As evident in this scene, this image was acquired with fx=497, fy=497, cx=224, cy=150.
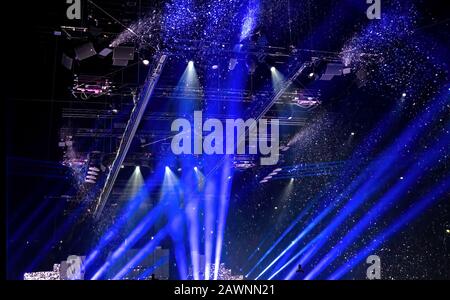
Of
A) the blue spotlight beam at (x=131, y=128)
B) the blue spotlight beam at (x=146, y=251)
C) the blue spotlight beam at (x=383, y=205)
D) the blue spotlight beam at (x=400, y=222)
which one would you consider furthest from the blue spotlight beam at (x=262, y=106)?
the blue spotlight beam at (x=146, y=251)

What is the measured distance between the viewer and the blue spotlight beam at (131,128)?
13.5ft

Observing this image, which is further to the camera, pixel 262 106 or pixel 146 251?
Answer: pixel 146 251

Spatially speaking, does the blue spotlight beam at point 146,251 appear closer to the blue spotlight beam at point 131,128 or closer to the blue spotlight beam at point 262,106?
the blue spotlight beam at point 131,128

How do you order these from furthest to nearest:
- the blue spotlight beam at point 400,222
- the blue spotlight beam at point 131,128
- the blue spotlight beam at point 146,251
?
the blue spotlight beam at point 146,251, the blue spotlight beam at point 400,222, the blue spotlight beam at point 131,128

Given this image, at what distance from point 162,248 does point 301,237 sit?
1886 mm

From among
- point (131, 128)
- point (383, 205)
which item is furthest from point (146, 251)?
point (383, 205)

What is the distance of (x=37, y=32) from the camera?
333 cm

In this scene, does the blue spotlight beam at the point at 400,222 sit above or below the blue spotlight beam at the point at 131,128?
below

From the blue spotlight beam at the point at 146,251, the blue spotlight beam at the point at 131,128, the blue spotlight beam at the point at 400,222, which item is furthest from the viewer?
the blue spotlight beam at the point at 146,251

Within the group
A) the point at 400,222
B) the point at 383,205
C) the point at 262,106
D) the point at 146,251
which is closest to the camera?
the point at 262,106

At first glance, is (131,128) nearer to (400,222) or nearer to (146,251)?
(146,251)

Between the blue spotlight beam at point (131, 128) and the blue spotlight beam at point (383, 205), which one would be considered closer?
the blue spotlight beam at point (131, 128)

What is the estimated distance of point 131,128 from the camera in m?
4.86

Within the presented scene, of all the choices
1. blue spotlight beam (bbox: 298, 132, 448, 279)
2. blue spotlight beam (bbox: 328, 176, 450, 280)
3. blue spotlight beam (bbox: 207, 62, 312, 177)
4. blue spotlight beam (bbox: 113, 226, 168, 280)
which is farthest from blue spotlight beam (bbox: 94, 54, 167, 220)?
blue spotlight beam (bbox: 328, 176, 450, 280)
